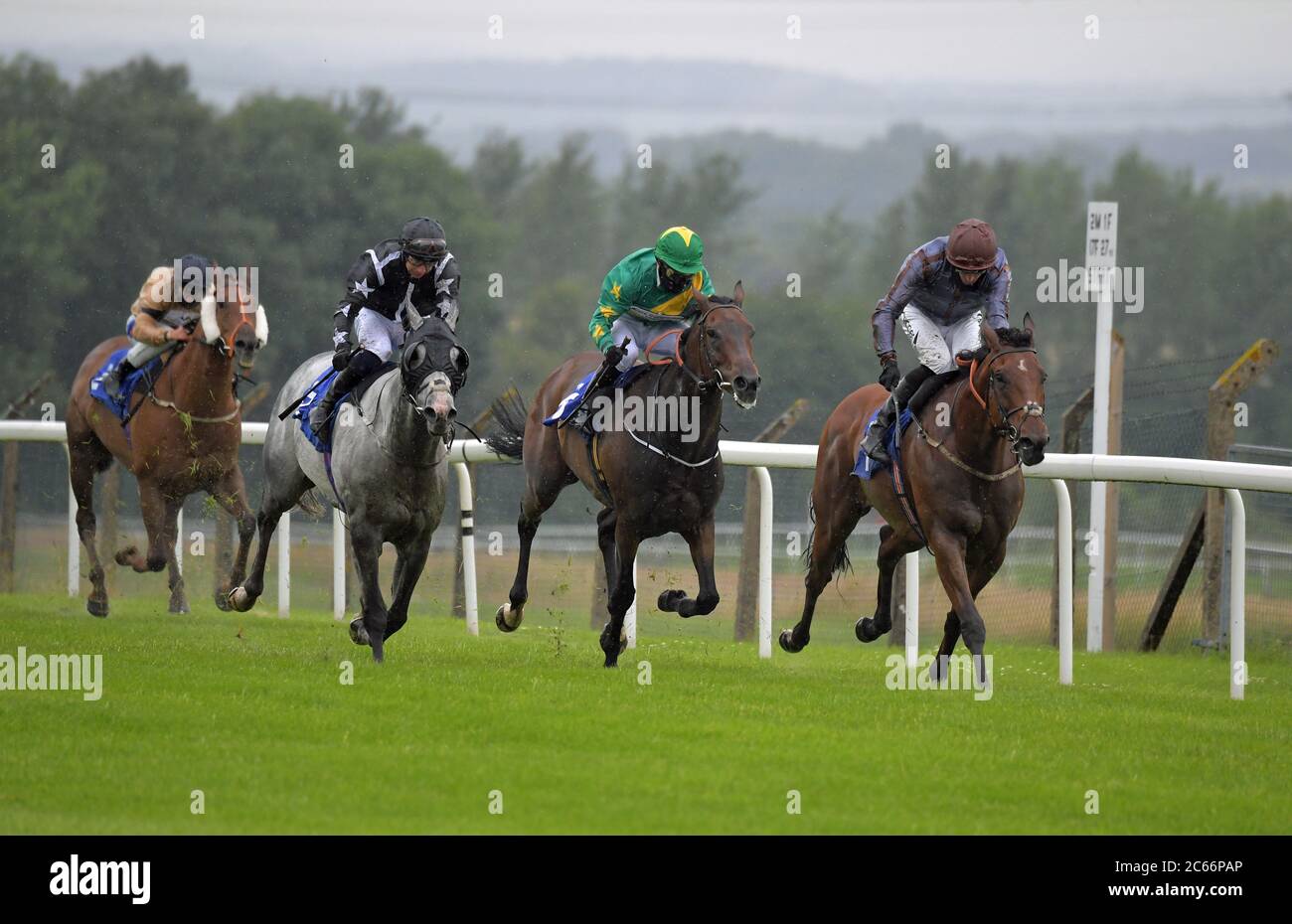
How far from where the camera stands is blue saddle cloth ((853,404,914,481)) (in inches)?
371

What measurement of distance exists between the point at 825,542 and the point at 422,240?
8.94 feet

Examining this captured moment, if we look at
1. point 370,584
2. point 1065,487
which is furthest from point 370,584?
point 1065,487

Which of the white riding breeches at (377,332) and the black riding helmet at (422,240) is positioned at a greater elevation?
the black riding helmet at (422,240)

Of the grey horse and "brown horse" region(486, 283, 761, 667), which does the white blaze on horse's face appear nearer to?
the grey horse

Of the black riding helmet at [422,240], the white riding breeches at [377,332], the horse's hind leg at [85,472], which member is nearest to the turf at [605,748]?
the white riding breeches at [377,332]

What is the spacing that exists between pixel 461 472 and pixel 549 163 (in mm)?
55712

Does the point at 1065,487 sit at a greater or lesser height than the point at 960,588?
greater

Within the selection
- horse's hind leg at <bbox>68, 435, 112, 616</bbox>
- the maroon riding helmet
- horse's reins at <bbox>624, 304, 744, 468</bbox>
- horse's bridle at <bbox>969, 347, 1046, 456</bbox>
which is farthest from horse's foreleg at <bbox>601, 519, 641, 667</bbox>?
horse's hind leg at <bbox>68, 435, 112, 616</bbox>

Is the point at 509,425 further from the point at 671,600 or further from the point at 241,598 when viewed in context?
the point at 671,600

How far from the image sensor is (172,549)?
11.6 metres

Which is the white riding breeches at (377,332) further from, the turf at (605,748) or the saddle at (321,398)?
the turf at (605,748)

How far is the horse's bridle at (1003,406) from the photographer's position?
8.41 metres

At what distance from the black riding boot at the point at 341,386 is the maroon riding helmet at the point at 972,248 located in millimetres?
3045

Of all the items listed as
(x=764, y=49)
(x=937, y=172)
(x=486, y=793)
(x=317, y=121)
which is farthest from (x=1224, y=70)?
(x=486, y=793)
